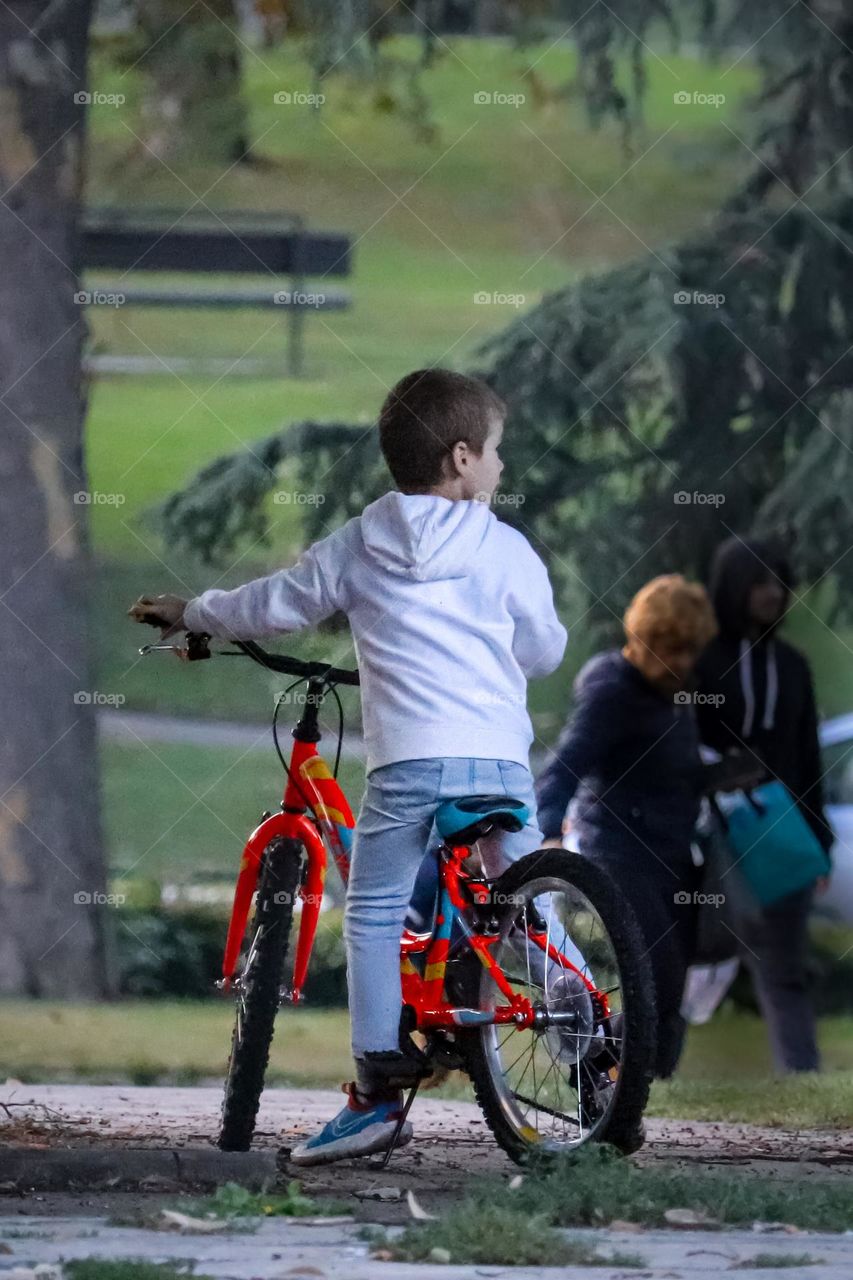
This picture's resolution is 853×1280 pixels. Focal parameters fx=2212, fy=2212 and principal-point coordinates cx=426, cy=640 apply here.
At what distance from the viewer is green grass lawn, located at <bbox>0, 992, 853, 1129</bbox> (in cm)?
620

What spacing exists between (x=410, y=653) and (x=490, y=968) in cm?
60

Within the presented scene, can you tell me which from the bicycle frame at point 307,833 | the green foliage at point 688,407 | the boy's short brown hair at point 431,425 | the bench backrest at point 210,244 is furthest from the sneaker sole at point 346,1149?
the bench backrest at point 210,244

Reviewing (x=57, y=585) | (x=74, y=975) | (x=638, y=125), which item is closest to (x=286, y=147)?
(x=638, y=125)

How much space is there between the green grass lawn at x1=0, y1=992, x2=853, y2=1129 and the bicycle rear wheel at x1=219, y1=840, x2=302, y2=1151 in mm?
1658

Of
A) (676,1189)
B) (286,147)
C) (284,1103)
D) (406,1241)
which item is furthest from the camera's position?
(286,147)

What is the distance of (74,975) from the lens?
254 inches

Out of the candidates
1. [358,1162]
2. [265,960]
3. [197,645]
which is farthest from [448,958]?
[197,645]

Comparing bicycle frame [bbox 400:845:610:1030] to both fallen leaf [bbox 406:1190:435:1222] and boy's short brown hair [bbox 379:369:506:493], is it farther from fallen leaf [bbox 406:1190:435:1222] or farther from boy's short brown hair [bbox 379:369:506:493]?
boy's short brown hair [bbox 379:369:506:493]

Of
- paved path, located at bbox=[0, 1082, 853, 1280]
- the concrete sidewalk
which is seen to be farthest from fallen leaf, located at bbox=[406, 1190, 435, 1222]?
the concrete sidewalk

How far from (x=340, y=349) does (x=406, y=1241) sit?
11.4 feet

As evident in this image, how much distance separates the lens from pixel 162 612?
4.21 m

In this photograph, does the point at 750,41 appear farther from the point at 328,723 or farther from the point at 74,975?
the point at 74,975

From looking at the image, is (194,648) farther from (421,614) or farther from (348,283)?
(348,283)

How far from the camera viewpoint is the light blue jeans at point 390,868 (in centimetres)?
407
